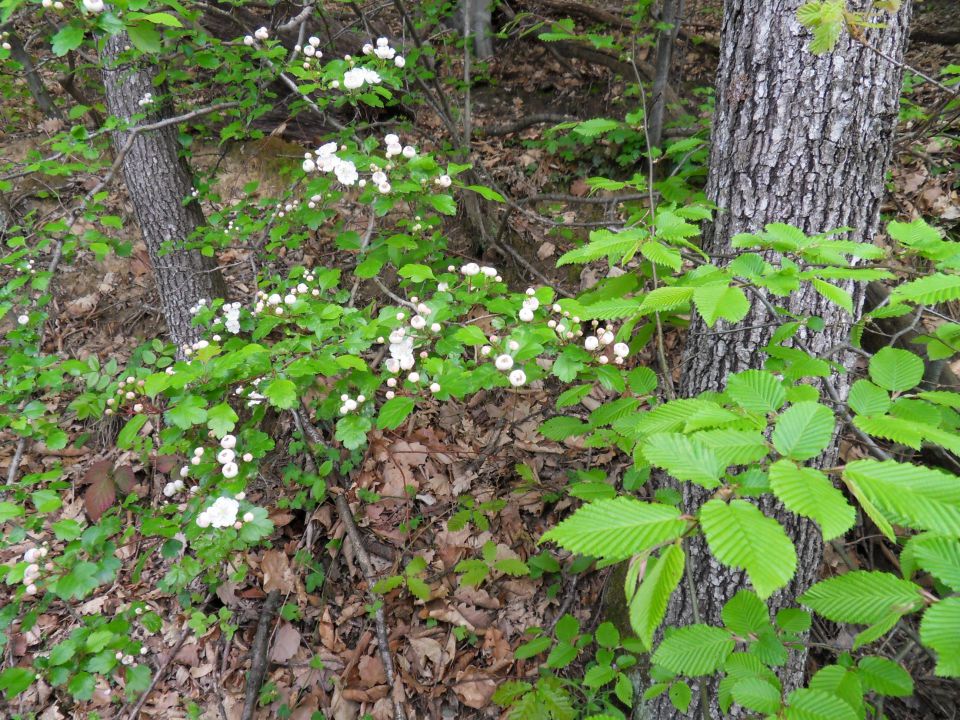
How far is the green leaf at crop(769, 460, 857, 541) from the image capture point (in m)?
0.65

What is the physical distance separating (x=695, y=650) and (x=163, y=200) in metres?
3.81

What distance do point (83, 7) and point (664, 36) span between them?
2.92 m

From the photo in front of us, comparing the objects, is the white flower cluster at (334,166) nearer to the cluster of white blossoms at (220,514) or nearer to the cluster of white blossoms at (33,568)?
the cluster of white blossoms at (220,514)

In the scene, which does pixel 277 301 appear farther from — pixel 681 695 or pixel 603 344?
pixel 681 695

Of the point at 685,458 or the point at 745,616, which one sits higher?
the point at 685,458

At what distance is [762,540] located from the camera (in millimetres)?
659

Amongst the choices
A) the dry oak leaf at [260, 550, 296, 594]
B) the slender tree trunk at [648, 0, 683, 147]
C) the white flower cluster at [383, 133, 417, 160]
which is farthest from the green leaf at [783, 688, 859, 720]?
the slender tree trunk at [648, 0, 683, 147]

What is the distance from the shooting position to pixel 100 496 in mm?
1790

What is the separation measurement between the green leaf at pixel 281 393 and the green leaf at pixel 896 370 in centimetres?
134

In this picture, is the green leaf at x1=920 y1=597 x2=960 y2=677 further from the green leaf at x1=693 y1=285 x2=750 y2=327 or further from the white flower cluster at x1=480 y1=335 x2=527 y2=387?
the white flower cluster at x1=480 y1=335 x2=527 y2=387

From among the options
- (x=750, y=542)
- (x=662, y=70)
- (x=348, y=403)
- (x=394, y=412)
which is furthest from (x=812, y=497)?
(x=662, y=70)

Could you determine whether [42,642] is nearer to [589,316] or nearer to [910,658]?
[589,316]

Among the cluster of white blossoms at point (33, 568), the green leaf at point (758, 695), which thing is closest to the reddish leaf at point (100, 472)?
the cluster of white blossoms at point (33, 568)

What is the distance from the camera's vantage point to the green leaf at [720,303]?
924 millimetres
